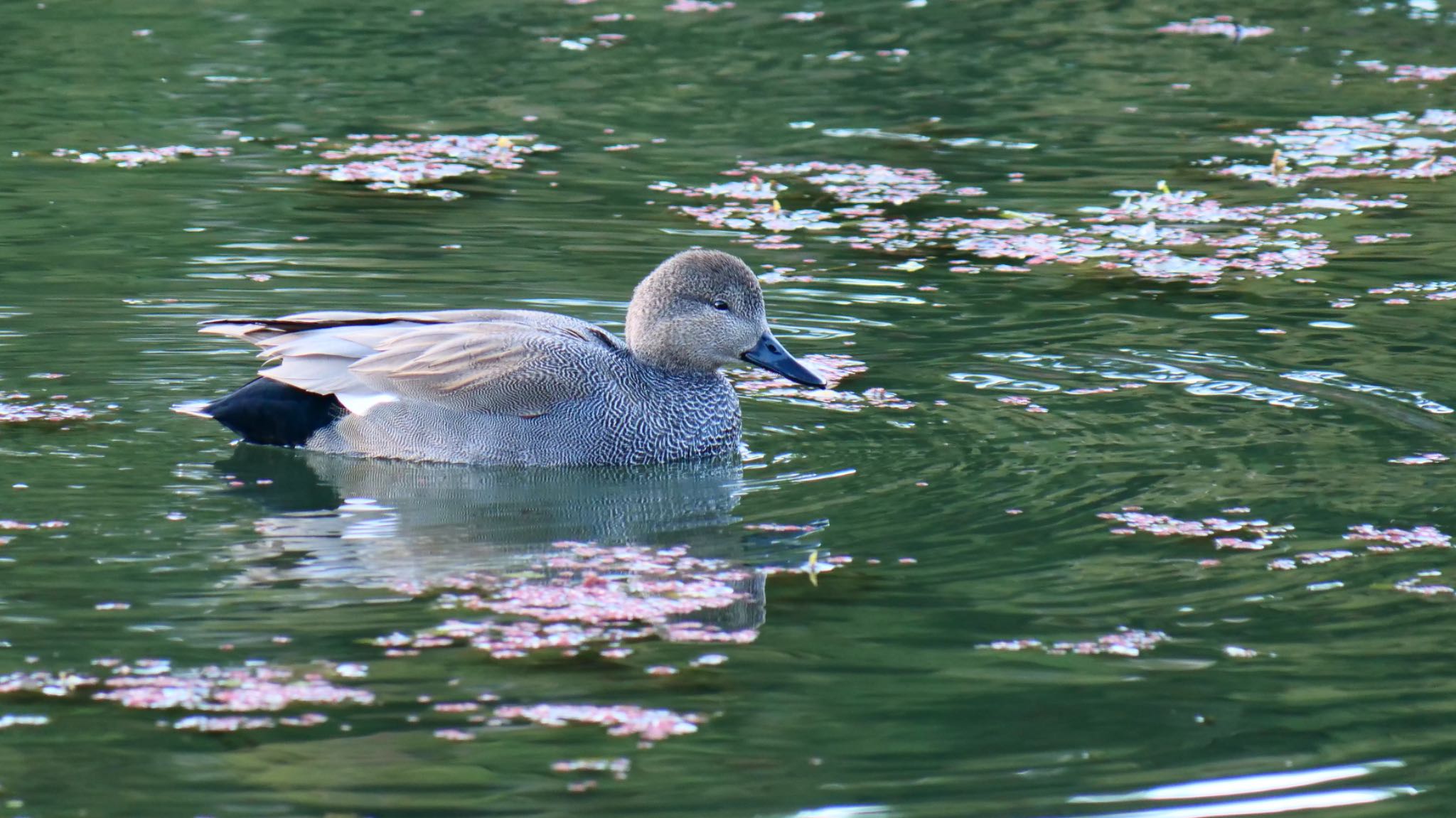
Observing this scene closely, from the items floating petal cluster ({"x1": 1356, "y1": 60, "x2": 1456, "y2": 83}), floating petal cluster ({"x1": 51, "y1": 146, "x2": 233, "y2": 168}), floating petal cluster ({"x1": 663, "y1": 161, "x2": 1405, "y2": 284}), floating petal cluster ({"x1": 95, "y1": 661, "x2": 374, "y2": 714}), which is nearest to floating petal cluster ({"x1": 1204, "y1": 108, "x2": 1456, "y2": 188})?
floating petal cluster ({"x1": 663, "y1": 161, "x2": 1405, "y2": 284})

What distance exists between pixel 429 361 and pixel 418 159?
5.05m

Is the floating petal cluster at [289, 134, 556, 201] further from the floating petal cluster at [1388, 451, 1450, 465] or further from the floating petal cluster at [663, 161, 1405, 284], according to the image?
the floating petal cluster at [1388, 451, 1450, 465]

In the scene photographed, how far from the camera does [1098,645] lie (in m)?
6.11

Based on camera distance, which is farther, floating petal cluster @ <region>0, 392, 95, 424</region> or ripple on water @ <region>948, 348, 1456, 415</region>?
ripple on water @ <region>948, 348, 1456, 415</region>

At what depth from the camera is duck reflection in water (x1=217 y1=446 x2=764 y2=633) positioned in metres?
6.71

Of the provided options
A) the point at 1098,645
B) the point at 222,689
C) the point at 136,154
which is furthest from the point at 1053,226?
the point at 222,689

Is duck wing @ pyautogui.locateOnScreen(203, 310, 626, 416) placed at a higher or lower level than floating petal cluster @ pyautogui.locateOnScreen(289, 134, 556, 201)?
lower

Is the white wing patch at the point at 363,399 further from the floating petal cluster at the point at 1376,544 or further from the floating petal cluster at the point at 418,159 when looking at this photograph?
the floating petal cluster at the point at 418,159

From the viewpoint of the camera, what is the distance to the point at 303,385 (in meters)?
8.38

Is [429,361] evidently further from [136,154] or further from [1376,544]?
[136,154]

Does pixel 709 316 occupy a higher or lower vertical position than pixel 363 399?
higher

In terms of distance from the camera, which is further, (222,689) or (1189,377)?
(1189,377)

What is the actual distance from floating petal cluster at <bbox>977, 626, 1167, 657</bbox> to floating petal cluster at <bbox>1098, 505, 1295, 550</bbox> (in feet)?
3.28

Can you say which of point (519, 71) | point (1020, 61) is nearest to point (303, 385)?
point (519, 71)
